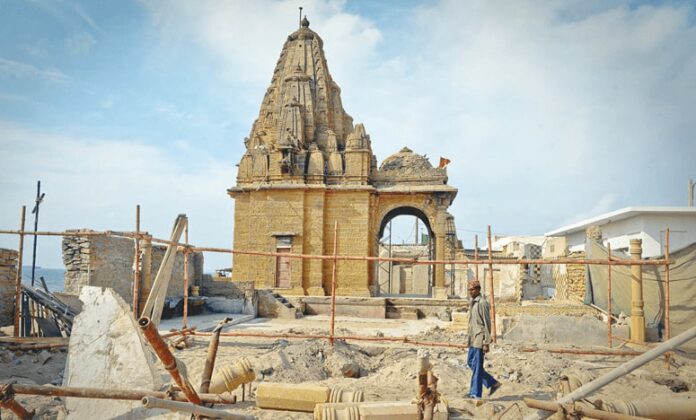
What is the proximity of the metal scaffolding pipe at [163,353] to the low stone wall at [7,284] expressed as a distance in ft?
25.0

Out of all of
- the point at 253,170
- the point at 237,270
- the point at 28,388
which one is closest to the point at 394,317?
the point at 237,270

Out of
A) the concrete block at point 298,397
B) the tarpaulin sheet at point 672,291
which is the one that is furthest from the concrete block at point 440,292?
the concrete block at point 298,397

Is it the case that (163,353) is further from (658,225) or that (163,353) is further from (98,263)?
(658,225)

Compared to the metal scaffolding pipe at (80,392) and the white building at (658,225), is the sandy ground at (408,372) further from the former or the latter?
the white building at (658,225)

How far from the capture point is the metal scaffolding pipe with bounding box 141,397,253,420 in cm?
363

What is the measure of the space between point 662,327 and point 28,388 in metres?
10.6

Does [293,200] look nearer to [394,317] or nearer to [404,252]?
[394,317]

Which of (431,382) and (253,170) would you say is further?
(253,170)

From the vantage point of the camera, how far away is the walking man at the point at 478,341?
20.9 feet

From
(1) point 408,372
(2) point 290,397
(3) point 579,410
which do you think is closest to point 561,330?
(1) point 408,372

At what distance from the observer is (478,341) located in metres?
6.39

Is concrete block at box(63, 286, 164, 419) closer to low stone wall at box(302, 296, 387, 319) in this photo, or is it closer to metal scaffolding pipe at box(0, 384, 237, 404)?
metal scaffolding pipe at box(0, 384, 237, 404)

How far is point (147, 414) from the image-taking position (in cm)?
472

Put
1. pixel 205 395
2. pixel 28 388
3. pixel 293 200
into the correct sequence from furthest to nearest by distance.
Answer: pixel 293 200 < pixel 205 395 < pixel 28 388
